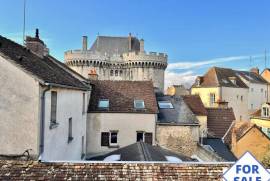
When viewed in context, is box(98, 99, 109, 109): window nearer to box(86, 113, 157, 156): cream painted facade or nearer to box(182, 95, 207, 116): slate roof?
box(86, 113, 157, 156): cream painted facade

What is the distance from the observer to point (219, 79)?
2404 inches

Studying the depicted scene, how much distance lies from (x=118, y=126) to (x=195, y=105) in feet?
31.7

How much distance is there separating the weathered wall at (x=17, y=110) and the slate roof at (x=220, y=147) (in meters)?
16.1

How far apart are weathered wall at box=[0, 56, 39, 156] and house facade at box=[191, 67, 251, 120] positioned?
48.3 metres

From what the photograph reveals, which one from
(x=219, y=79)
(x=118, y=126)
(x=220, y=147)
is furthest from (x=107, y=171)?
(x=219, y=79)

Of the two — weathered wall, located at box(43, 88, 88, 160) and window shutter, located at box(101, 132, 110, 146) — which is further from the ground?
weathered wall, located at box(43, 88, 88, 160)

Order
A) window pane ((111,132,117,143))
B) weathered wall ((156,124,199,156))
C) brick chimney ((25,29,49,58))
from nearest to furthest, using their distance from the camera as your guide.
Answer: brick chimney ((25,29,49,58)) < weathered wall ((156,124,199,156)) < window pane ((111,132,117,143))

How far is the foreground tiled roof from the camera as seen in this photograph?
10945 millimetres

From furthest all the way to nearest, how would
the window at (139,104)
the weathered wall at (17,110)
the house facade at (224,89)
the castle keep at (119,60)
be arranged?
1. the house facade at (224,89)
2. the castle keep at (119,60)
3. the window at (139,104)
4. the weathered wall at (17,110)

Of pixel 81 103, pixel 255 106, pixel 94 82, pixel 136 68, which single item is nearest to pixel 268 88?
pixel 255 106

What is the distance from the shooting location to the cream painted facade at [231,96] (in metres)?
60.2

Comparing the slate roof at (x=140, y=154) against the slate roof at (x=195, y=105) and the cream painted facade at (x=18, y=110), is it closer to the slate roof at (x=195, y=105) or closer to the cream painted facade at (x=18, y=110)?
the cream painted facade at (x=18, y=110)

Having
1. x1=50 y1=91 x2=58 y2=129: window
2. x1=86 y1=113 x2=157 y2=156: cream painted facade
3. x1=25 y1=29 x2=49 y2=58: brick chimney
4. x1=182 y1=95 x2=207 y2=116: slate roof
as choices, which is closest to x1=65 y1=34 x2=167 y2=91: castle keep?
x1=182 y1=95 x2=207 y2=116: slate roof

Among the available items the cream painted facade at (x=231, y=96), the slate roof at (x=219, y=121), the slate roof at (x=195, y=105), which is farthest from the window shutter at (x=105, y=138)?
the cream painted facade at (x=231, y=96)
